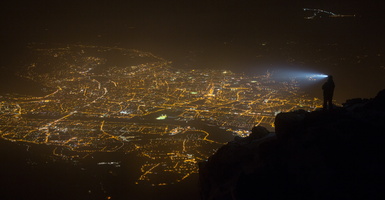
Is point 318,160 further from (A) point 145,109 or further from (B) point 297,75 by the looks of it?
(B) point 297,75

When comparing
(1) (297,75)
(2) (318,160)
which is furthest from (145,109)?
(1) (297,75)

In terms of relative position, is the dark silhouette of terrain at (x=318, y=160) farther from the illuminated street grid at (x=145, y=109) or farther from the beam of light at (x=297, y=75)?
the beam of light at (x=297, y=75)

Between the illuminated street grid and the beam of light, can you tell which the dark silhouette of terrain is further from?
the beam of light

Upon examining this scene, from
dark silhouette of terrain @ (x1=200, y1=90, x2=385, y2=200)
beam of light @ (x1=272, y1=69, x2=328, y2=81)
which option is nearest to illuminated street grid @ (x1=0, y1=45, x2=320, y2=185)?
beam of light @ (x1=272, y1=69, x2=328, y2=81)

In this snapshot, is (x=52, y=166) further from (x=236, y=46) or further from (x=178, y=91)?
(x=236, y=46)

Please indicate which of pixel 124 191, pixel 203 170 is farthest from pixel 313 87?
pixel 203 170
